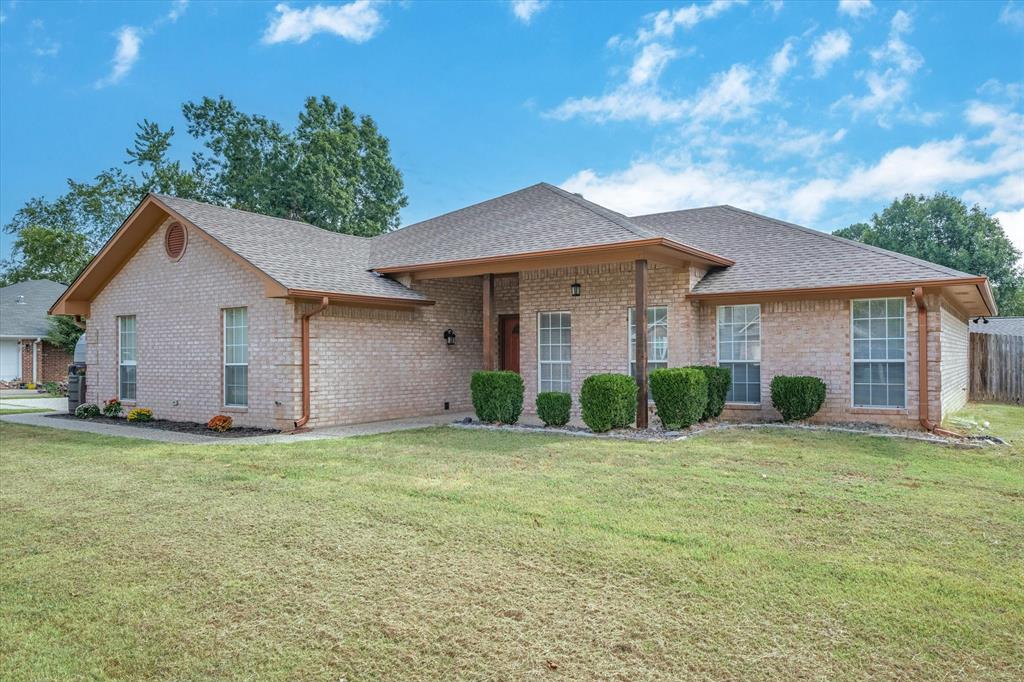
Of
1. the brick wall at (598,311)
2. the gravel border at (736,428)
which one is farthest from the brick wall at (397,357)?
the gravel border at (736,428)

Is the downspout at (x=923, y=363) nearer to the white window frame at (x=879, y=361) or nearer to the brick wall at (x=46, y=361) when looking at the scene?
the white window frame at (x=879, y=361)

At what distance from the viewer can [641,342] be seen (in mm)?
10750

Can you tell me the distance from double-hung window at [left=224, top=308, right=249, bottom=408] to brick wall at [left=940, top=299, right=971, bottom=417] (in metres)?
13.1

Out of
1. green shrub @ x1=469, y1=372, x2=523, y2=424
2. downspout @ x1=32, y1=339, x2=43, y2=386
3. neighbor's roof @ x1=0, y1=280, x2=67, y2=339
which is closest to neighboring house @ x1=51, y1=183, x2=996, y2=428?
green shrub @ x1=469, y1=372, x2=523, y2=424

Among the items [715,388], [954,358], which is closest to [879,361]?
[715,388]

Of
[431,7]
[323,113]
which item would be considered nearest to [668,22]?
[431,7]

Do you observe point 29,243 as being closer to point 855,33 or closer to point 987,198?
point 855,33

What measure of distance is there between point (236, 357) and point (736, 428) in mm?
9543

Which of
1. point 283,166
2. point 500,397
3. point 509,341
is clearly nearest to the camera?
point 500,397

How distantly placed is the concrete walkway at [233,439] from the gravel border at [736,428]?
4.35 ft

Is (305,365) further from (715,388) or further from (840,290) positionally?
(840,290)

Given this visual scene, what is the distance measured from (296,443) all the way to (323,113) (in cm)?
2732

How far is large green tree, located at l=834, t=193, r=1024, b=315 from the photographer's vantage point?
123 feet

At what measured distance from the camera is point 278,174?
32125mm
